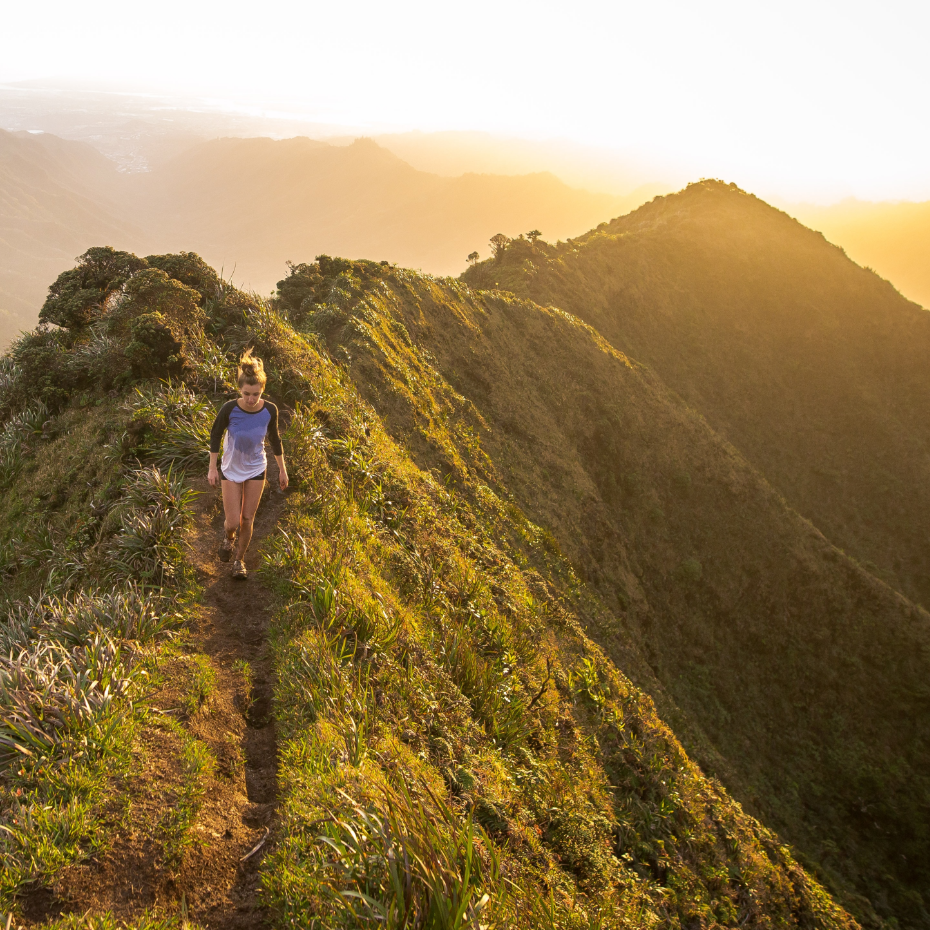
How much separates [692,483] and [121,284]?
22.9 m

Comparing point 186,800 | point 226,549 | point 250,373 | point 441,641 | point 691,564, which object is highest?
point 250,373

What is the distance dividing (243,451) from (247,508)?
76 centimetres

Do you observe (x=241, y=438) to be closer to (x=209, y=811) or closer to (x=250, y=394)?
(x=250, y=394)

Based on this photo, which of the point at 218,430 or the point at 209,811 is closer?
the point at 209,811

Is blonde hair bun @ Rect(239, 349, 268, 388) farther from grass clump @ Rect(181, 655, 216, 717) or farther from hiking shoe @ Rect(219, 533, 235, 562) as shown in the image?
grass clump @ Rect(181, 655, 216, 717)

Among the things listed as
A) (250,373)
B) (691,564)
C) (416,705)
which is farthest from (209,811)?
(691,564)

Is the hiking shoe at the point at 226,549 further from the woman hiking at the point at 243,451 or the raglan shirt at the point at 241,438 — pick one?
the raglan shirt at the point at 241,438

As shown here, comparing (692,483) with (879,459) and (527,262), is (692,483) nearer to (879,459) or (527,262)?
(527,262)

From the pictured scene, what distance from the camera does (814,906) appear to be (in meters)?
10.2

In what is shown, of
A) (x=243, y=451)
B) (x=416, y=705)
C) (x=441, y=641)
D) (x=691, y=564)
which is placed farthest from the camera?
(x=691, y=564)

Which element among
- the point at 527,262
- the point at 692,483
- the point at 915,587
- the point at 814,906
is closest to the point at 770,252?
the point at 527,262

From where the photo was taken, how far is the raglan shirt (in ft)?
21.1

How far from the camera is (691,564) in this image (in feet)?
71.5

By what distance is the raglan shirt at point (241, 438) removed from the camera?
6.45m
